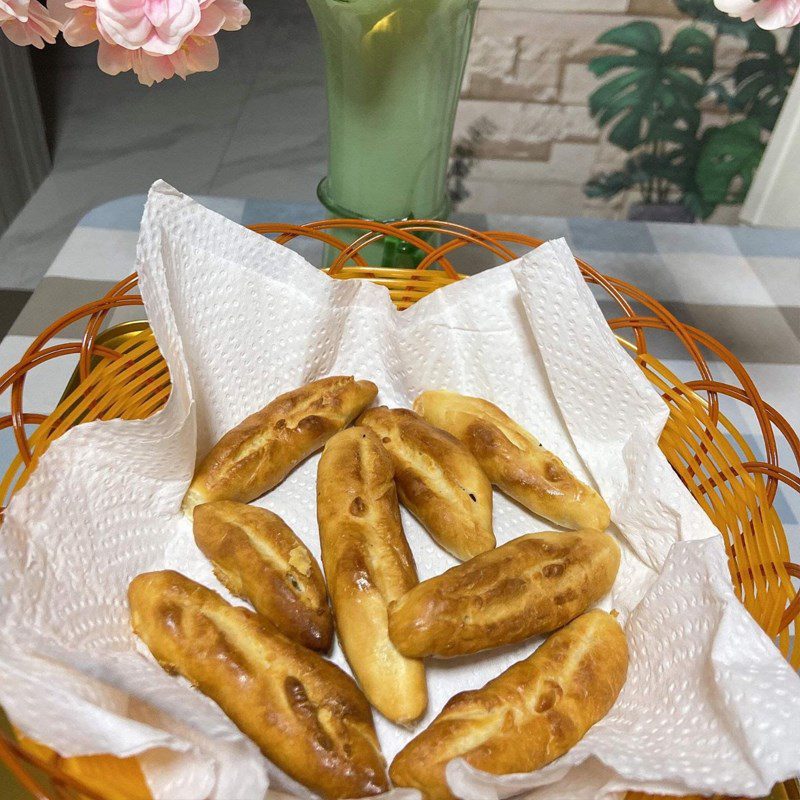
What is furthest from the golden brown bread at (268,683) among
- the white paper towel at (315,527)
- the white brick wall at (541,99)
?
the white brick wall at (541,99)

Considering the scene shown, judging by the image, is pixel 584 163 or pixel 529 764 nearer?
pixel 529 764

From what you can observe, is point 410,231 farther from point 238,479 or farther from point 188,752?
point 188,752

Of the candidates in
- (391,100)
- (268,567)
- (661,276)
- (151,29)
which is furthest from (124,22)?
(661,276)

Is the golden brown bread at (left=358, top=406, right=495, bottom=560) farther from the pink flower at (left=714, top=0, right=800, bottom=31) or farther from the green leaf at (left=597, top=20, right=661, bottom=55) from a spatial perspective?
the green leaf at (left=597, top=20, right=661, bottom=55)

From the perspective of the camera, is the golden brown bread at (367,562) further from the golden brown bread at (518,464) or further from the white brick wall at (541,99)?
the white brick wall at (541,99)

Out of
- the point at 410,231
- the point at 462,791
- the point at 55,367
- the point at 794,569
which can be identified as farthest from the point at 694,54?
the point at 462,791

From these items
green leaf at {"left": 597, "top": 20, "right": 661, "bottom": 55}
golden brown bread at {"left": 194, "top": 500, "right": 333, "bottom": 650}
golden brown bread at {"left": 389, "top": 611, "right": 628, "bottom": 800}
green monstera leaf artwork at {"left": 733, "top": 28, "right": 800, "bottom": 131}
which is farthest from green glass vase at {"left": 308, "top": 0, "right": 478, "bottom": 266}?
green monstera leaf artwork at {"left": 733, "top": 28, "right": 800, "bottom": 131}
